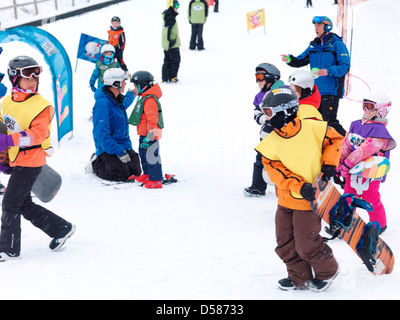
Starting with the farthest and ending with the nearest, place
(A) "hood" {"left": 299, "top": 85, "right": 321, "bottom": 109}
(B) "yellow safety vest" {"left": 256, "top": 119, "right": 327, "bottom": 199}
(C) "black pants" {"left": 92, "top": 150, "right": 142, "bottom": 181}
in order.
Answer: (C) "black pants" {"left": 92, "top": 150, "right": 142, "bottom": 181}
(A) "hood" {"left": 299, "top": 85, "right": 321, "bottom": 109}
(B) "yellow safety vest" {"left": 256, "top": 119, "right": 327, "bottom": 199}

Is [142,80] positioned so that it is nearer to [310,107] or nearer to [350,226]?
[310,107]

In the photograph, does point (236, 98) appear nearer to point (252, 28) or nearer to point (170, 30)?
point (170, 30)

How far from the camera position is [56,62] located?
28.3 ft

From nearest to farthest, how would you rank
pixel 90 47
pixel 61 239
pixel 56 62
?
1. pixel 61 239
2. pixel 56 62
3. pixel 90 47

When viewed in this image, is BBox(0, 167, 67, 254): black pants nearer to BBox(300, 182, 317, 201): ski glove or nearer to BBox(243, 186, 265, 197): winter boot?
BBox(300, 182, 317, 201): ski glove

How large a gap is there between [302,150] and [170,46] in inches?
370

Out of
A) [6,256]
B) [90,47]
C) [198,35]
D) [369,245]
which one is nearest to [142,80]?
[6,256]

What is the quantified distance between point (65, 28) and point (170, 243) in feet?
47.5

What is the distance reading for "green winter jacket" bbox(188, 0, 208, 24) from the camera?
16453 millimetres

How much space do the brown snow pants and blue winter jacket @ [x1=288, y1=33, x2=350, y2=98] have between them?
3.50m

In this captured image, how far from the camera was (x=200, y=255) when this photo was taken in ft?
17.1

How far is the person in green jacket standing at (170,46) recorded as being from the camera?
13062 millimetres

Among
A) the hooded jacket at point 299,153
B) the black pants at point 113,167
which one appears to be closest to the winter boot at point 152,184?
the black pants at point 113,167

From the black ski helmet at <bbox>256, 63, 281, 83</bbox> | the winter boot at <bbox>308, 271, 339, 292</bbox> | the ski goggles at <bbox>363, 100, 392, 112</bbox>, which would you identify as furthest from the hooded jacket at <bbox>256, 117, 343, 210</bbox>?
the black ski helmet at <bbox>256, 63, 281, 83</bbox>
